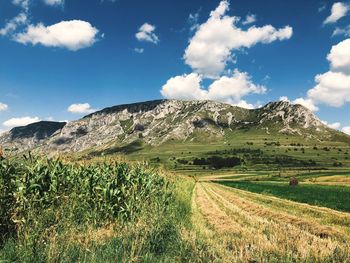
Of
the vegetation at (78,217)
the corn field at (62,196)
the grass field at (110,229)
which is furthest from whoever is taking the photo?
the corn field at (62,196)

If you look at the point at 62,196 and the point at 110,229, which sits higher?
the point at 62,196

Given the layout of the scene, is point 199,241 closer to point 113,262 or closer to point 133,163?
point 113,262

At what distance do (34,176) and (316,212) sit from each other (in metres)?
19.7

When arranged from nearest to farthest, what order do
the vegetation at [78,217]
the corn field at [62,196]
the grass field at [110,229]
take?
the vegetation at [78,217] → the grass field at [110,229] → the corn field at [62,196]

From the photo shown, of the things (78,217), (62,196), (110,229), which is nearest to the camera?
(62,196)

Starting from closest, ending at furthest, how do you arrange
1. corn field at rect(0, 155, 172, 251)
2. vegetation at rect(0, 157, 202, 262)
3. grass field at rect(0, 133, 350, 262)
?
vegetation at rect(0, 157, 202, 262) < grass field at rect(0, 133, 350, 262) < corn field at rect(0, 155, 172, 251)

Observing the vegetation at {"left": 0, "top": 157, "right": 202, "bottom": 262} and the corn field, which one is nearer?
the vegetation at {"left": 0, "top": 157, "right": 202, "bottom": 262}

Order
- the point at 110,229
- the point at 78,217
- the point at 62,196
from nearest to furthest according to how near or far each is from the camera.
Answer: the point at 62,196, the point at 110,229, the point at 78,217

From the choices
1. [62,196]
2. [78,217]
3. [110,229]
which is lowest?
[110,229]

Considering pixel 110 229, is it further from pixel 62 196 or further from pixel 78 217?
pixel 62 196

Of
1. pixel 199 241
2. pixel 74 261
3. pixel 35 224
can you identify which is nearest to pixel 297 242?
pixel 199 241

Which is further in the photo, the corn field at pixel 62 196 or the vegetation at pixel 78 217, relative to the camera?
the corn field at pixel 62 196

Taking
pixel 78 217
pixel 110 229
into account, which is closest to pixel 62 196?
pixel 78 217

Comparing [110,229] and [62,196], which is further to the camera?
[110,229]
